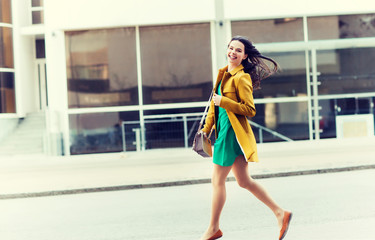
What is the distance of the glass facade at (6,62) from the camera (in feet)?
56.5

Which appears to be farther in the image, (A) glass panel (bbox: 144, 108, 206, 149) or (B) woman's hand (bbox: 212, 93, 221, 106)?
(A) glass panel (bbox: 144, 108, 206, 149)

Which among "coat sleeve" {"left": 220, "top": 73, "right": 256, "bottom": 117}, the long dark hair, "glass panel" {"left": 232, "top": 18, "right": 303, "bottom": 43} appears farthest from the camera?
"glass panel" {"left": 232, "top": 18, "right": 303, "bottom": 43}

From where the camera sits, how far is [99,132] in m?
15.6

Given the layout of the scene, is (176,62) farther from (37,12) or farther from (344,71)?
(37,12)

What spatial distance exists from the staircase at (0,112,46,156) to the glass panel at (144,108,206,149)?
12.4 feet

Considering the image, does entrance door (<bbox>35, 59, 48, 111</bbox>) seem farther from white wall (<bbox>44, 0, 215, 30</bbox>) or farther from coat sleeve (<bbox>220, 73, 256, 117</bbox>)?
coat sleeve (<bbox>220, 73, 256, 117</bbox>)

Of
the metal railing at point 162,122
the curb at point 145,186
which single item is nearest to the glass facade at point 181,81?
the metal railing at point 162,122

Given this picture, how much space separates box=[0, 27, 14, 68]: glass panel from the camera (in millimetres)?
17250

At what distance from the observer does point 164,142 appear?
15.4 m

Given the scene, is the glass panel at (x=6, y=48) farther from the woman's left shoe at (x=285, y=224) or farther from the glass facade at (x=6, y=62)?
the woman's left shoe at (x=285, y=224)

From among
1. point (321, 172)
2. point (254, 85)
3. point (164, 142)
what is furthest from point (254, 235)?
point (164, 142)

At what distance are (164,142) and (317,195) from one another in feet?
26.8

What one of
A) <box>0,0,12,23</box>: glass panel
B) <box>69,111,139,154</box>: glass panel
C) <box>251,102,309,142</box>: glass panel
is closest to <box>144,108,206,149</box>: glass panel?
<box>69,111,139,154</box>: glass panel

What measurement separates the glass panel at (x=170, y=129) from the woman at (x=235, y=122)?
10.3 meters
